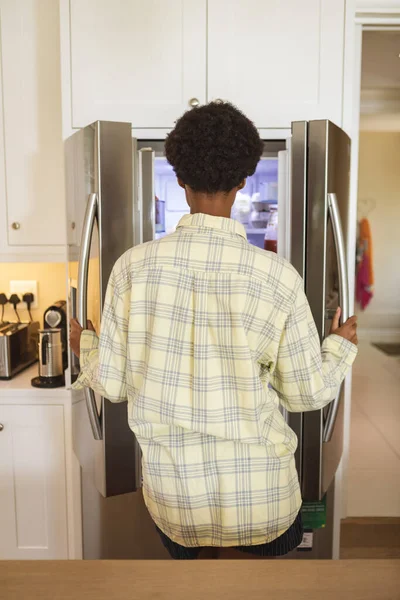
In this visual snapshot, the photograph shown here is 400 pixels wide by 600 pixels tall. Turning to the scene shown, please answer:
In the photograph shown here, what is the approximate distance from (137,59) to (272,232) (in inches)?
28.7

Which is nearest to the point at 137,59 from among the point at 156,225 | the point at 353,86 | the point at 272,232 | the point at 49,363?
the point at 156,225

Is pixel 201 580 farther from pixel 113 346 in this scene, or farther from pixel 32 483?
pixel 32 483

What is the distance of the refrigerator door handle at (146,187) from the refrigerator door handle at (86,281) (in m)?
0.16

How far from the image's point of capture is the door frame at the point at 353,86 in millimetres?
1811

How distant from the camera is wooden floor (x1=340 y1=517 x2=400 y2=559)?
228 centimetres

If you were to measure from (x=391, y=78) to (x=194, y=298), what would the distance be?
164 centimetres

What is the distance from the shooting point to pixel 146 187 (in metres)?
1.73

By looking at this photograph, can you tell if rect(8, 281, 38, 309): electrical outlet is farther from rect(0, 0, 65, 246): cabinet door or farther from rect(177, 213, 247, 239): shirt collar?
rect(177, 213, 247, 239): shirt collar

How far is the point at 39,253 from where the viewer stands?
2162 mm

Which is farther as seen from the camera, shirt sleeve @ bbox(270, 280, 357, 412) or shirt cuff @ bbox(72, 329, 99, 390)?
shirt cuff @ bbox(72, 329, 99, 390)

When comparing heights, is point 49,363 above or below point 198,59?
below

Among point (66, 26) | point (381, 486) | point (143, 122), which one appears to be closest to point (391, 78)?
point (143, 122)

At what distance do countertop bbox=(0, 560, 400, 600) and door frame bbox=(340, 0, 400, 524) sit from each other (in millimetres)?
1236

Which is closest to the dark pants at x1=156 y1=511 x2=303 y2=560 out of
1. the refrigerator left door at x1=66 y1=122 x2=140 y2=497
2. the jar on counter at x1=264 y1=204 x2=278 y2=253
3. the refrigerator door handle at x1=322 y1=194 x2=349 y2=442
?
the refrigerator left door at x1=66 y1=122 x2=140 y2=497
